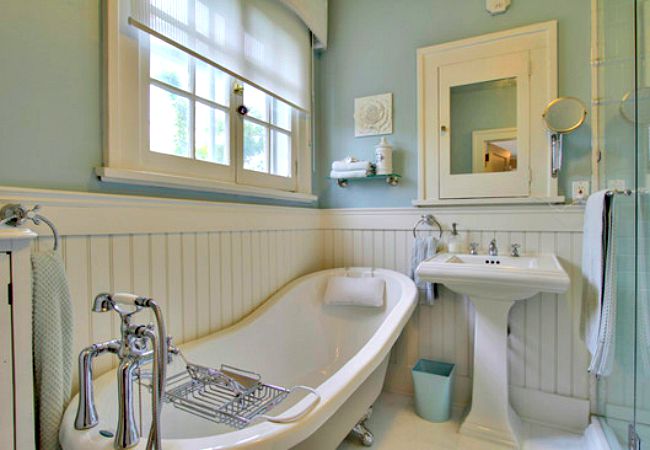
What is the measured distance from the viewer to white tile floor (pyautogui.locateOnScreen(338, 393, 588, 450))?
1.69m

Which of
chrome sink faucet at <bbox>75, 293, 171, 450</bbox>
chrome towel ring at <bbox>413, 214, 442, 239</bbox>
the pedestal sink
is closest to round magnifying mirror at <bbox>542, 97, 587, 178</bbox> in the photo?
the pedestal sink

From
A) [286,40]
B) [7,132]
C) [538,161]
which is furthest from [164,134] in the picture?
[538,161]

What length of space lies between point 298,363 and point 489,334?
0.96m

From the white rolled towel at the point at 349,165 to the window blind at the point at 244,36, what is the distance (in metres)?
0.43

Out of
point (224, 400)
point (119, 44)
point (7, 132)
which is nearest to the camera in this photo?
point (7, 132)

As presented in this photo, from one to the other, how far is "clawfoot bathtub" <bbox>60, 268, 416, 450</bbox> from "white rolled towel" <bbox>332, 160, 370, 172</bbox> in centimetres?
64

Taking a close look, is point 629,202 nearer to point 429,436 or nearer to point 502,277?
point 502,277

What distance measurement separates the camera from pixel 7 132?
100cm

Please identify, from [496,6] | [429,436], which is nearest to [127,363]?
[429,436]

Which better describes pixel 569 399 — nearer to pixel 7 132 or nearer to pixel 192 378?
pixel 192 378

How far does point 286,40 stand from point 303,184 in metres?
0.87

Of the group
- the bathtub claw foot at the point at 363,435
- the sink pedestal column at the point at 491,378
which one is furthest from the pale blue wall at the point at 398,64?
the bathtub claw foot at the point at 363,435

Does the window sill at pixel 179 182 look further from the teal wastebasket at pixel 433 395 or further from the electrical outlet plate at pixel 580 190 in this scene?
the electrical outlet plate at pixel 580 190

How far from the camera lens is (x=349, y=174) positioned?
231 cm
